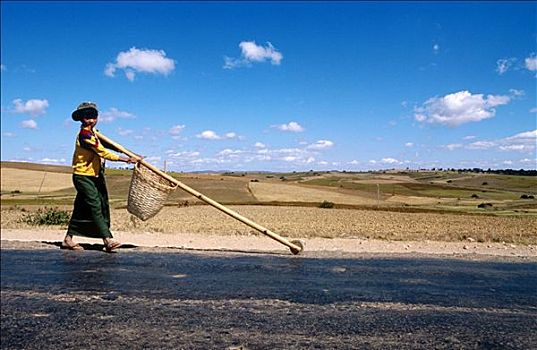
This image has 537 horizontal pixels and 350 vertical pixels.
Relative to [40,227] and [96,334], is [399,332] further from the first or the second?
[40,227]

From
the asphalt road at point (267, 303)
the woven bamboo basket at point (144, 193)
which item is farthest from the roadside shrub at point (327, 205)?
the woven bamboo basket at point (144, 193)

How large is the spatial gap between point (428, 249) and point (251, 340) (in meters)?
6.38

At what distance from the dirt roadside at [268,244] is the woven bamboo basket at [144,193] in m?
3.16

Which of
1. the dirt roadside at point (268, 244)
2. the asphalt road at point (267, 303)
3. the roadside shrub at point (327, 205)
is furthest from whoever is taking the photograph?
the roadside shrub at point (327, 205)

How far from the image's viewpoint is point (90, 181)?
742 cm

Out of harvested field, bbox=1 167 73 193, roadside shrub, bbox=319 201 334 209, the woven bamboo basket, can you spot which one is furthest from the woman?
roadside shrub, bbox=319 201 334 209

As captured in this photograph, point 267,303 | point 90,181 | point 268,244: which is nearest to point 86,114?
point 90,181

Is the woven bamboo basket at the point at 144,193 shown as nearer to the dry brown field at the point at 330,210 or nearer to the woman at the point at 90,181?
the woman at the point at 90,181

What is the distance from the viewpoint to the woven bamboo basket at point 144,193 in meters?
6.62

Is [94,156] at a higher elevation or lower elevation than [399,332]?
higher

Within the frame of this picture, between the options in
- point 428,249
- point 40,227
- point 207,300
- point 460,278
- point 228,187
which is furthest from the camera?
point 228,187

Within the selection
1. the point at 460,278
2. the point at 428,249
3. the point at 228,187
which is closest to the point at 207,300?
the point at 460,278

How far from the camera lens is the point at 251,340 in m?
4.18

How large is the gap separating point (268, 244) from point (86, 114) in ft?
17.1
